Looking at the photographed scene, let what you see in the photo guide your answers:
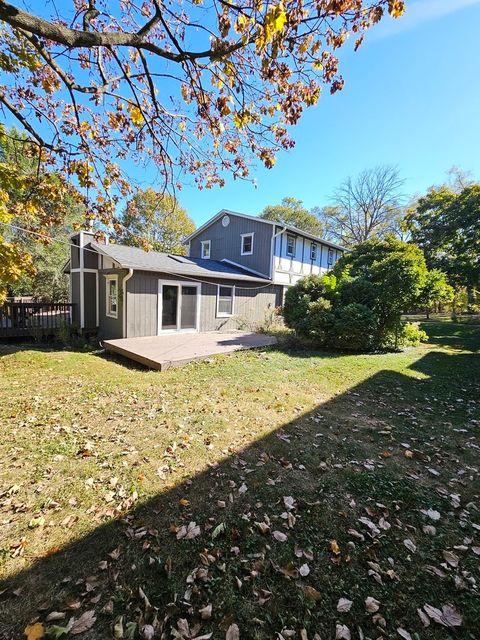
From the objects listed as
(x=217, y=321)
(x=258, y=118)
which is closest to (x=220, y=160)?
(x=258, y=118)

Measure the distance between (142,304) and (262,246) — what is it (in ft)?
26.1

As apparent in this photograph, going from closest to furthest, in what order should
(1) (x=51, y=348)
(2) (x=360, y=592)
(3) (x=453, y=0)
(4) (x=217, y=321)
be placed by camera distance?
(2) (x=360, y=592) < (3) (x=453, y=0) < (1) (x=51, y=348) < (4) (x=217, y=321)

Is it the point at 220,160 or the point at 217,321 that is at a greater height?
the point at 220,160

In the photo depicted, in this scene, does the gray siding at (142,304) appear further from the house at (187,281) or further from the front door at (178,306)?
the front door at (178,306)

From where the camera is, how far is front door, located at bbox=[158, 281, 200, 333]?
1055cm

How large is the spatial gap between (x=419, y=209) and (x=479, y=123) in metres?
11.4

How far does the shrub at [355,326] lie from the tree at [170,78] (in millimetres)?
5979

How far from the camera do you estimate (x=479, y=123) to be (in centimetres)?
944

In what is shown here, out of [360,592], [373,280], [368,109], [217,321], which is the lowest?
[360,592]

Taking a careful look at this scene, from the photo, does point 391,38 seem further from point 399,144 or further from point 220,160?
point 399,144

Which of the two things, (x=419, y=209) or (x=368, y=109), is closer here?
(x=368, y=109)

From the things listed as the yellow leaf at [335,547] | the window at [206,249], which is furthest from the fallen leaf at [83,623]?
the window at [206,249]

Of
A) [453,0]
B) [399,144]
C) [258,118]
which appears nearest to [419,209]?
[399,144]

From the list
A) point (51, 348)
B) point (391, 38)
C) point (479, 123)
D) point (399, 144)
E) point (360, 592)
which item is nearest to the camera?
point (360, 592)
